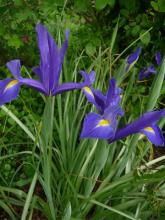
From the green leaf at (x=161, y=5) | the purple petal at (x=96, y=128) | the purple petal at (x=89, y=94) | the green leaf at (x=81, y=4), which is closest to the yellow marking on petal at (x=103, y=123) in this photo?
the purple petal at (x=96, y=128)

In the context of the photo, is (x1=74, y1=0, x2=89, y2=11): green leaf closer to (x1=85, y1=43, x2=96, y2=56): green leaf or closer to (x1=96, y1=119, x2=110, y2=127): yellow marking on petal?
(x1=85, y1=43, x2=96, y2=56): green leaf

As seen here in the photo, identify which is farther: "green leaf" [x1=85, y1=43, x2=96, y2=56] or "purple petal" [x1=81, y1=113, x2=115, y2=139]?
"green leaf" [x1=85, y1=43, x2=96, y2=56]

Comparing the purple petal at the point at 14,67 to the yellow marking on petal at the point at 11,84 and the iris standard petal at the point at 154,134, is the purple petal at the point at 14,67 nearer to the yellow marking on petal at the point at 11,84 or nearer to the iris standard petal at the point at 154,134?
the yellow marking on petal at the point at 11,84

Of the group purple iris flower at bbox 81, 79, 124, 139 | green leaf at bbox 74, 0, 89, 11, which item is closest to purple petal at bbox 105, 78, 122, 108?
purple iris flower at bbox 81, 79, 124, 139

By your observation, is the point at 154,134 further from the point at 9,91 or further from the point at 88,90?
the point at 9,91

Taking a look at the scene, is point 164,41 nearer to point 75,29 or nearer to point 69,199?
point 75,29

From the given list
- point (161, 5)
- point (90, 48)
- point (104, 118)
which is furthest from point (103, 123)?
point (90, 48)

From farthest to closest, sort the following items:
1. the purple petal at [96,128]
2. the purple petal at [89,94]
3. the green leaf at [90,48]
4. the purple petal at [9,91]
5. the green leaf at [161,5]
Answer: the green leaf at [90,48] → the green leaf at [161,5] → the purple petal at [89,94] → the purple petal at [9,91] → the purple petal at [96,128]

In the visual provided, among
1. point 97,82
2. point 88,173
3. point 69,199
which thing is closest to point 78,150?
point 88,173
